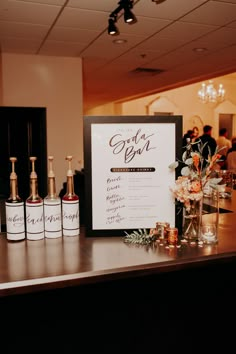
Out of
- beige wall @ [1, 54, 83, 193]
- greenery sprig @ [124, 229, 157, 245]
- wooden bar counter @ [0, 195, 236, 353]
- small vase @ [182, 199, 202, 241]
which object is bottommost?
wooden bar counter @ [0, 195, 236, 353]

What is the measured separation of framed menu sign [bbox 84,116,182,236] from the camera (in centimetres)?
121

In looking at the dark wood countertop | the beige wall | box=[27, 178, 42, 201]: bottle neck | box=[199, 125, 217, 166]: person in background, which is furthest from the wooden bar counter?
the beige wall

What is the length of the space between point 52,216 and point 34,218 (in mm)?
60

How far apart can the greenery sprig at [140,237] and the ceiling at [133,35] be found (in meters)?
1.79

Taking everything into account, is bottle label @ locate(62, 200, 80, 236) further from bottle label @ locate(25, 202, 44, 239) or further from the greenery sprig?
the greenery sprig

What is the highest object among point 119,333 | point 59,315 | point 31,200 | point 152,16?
point 152,16

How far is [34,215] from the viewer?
115 centimetres

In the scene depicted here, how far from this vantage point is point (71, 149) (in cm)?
516

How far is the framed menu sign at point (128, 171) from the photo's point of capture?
1214 mm

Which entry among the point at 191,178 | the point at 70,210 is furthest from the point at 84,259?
the point at 191,178

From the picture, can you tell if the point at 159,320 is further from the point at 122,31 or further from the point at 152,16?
the point at 122,31

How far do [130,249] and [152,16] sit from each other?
2778 millimetres

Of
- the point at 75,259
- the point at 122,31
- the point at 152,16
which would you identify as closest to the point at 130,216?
the point at 75,259

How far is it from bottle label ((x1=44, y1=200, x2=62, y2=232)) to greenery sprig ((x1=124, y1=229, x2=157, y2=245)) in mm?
242
